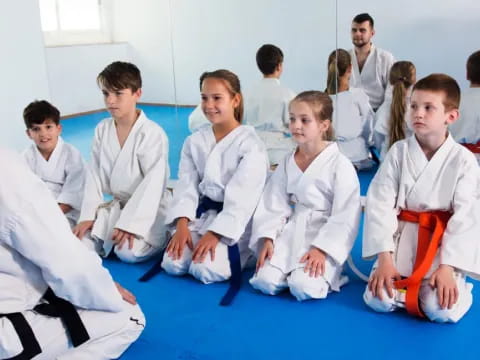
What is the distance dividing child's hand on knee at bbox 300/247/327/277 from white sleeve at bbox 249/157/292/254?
0.89 feet

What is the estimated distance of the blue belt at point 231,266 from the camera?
114 inches

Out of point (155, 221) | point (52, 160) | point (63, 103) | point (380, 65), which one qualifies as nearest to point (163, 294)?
point (155, 221)

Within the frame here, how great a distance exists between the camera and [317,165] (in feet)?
9.78

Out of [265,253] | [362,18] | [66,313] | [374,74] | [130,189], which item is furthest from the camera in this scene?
[362,18]

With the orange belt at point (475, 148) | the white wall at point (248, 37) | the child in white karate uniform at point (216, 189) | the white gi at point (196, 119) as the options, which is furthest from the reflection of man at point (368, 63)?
the child in white karate uniform at point (216, 189)

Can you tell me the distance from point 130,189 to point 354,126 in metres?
2.67

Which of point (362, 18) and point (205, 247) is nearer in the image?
point (205, 247)

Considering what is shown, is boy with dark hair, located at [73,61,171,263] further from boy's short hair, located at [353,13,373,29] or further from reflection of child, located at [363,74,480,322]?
boy's short hair, located at [353,13,373,29]

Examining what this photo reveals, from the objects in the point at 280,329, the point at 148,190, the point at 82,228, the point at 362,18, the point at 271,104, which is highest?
the point at 362,18

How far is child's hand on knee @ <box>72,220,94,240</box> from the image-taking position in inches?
137

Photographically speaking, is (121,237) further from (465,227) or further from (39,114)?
(465,227)

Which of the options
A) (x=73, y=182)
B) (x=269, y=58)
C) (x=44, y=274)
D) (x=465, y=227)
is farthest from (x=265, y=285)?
(x=269, y=58)

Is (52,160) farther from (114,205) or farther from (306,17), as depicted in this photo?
(306,17)

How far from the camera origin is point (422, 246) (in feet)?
8.66
